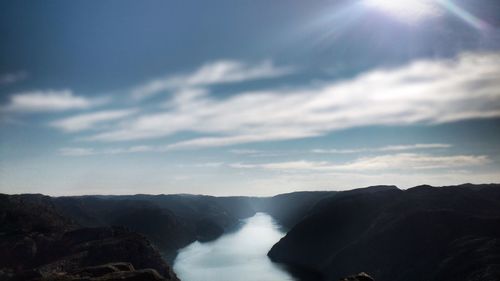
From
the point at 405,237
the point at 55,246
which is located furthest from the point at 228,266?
the point at 405,237

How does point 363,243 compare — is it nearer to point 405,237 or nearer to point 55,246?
point 405,237

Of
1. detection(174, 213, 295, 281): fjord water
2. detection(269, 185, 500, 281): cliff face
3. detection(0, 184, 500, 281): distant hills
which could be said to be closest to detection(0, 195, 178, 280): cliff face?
detection(0, 184, 500, 281): distant hills

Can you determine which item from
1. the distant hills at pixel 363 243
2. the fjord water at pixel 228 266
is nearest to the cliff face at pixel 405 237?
the distant hills at pixel 363 243

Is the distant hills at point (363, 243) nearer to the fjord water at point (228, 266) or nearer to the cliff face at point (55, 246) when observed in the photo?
the cliff face at point (55, 246)

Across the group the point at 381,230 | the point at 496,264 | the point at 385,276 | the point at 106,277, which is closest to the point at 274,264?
the point at 381,230

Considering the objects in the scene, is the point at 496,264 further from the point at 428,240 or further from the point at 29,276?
the point at 29,276

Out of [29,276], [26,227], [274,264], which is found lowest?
[274,264]
